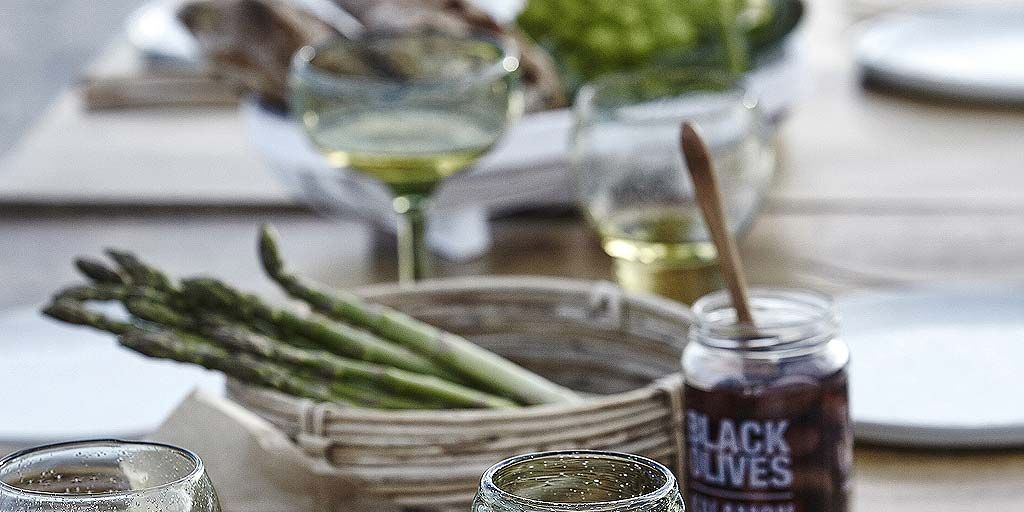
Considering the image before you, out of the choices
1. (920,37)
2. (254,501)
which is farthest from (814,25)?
(254,501)

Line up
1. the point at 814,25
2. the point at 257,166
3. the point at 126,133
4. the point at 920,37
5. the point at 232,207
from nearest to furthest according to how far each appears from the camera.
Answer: the point at 232,207, the point at 257,166, the point at 126,133, the point at 920,37, the point at 814,25

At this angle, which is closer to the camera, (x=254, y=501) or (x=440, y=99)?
(x=254, y=501)

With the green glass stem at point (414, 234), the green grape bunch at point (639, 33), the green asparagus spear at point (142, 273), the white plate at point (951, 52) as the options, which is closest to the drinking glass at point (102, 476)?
the green asparagus spear at point (142, 273)

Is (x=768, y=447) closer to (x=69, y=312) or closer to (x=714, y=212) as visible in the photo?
(x=714, y=212)

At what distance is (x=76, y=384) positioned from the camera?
3.35ft

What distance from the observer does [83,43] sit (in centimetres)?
455

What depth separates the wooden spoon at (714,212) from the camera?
2.48ft

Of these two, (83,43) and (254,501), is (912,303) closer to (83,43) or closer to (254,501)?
(254,501)

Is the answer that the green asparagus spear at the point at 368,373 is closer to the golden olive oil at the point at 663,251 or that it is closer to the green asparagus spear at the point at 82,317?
the green asparagus spear at the point at 82,317

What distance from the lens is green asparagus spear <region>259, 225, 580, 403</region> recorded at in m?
0.80

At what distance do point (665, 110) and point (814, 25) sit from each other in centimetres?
91

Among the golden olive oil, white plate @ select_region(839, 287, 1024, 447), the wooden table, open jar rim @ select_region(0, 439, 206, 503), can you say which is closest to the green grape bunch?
the wooden table

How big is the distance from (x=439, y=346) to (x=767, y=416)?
0.19 meters

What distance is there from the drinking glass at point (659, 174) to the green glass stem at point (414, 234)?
0.14m
